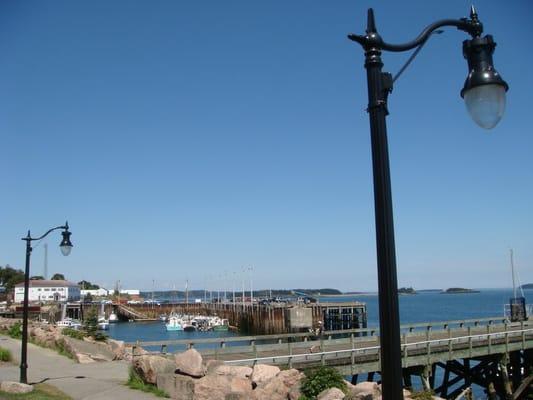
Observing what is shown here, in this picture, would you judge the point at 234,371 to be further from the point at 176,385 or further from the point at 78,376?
the point at 78,376

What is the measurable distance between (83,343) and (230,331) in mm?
70399

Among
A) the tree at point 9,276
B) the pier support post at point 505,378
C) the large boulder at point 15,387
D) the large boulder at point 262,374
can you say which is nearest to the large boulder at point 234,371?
the large boulder at point 262,374

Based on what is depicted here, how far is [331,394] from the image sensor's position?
10.8 m

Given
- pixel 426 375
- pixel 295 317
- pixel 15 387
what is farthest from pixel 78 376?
pixel 295 317

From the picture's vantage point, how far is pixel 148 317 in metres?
126

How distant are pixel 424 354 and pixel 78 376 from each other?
14.6 meters

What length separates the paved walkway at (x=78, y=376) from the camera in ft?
45.3

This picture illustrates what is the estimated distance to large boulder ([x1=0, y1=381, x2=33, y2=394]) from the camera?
1434 centimetres

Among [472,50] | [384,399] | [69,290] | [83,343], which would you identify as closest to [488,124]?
[472,50]

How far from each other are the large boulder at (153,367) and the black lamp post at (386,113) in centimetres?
1033

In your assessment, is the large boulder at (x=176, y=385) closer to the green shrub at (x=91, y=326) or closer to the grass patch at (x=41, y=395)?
the grass patch at (x=41, y=395)

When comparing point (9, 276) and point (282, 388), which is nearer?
point (282, 388)

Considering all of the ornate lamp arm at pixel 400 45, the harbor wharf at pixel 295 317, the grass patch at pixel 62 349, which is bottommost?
the harbor wharf at pixel 295 317

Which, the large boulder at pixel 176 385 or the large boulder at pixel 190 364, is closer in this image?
the large boulder at pixel 176 385
